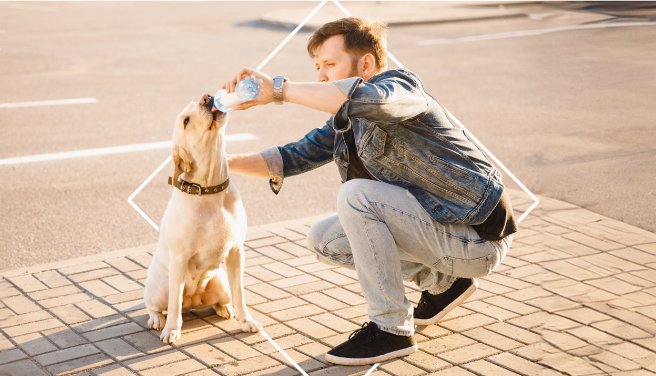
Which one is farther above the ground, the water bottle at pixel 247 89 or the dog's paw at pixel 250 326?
the water bottle at pixel 247 89

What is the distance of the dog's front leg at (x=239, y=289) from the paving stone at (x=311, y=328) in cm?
23

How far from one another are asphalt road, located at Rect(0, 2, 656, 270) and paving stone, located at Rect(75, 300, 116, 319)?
101 cm

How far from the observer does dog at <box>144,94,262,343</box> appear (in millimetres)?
3611

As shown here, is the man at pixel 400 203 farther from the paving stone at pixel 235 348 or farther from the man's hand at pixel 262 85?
the man's hand at pixel 262 85

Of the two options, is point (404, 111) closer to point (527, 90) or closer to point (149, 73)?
point (527, 90)

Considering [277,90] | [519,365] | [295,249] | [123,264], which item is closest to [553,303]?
[519,365]

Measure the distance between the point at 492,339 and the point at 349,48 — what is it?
1749 millimetres

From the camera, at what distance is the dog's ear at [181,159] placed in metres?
3.64

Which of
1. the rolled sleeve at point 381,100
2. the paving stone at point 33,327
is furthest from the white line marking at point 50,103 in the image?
the rolled sleeve at point 381,100

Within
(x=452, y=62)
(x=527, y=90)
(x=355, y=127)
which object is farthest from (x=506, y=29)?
(x=355, y=127)

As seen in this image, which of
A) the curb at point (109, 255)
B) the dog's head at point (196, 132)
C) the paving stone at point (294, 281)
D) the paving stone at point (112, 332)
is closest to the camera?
the dog's head at point (196, 132)

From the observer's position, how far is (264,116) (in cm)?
938

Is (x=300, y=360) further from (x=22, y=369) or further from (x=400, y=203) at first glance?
(x=22, y=369)

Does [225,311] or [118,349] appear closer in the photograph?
[118,349]
